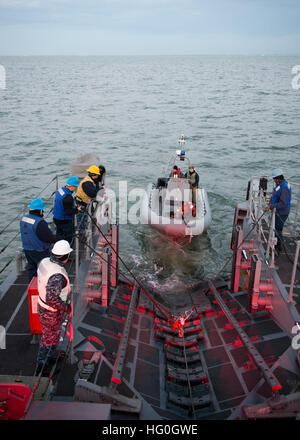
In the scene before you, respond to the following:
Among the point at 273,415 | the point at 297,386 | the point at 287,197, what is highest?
the point at 287,197

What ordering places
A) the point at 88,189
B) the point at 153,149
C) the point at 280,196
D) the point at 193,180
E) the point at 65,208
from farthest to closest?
the point at 153,149 < the point at 193,180 < the point at 88,189 < the point at 280,196 < the point at 65,208

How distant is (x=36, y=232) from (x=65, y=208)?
1519 mm

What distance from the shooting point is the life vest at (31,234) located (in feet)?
20.2

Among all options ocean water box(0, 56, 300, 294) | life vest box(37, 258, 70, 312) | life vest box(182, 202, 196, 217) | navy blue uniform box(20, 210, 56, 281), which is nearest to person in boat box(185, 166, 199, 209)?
life vest box(182, 202, 196, 217)

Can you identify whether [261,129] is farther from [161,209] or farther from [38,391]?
[38,391]

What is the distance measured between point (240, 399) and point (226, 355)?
3.37 ft

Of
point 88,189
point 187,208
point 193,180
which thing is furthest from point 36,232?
point 193,180

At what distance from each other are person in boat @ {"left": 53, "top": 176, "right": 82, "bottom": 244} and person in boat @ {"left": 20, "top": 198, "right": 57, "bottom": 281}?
864mm

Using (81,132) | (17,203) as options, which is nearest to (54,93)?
(81,132)

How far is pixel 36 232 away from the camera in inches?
243

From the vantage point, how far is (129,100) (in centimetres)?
5534

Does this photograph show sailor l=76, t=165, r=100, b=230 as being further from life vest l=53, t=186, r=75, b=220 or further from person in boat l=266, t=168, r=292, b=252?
person in boat l=266, t=168, r=292, b=252

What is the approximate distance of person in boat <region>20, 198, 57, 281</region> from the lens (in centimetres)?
615

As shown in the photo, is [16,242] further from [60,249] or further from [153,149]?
[153,149]
